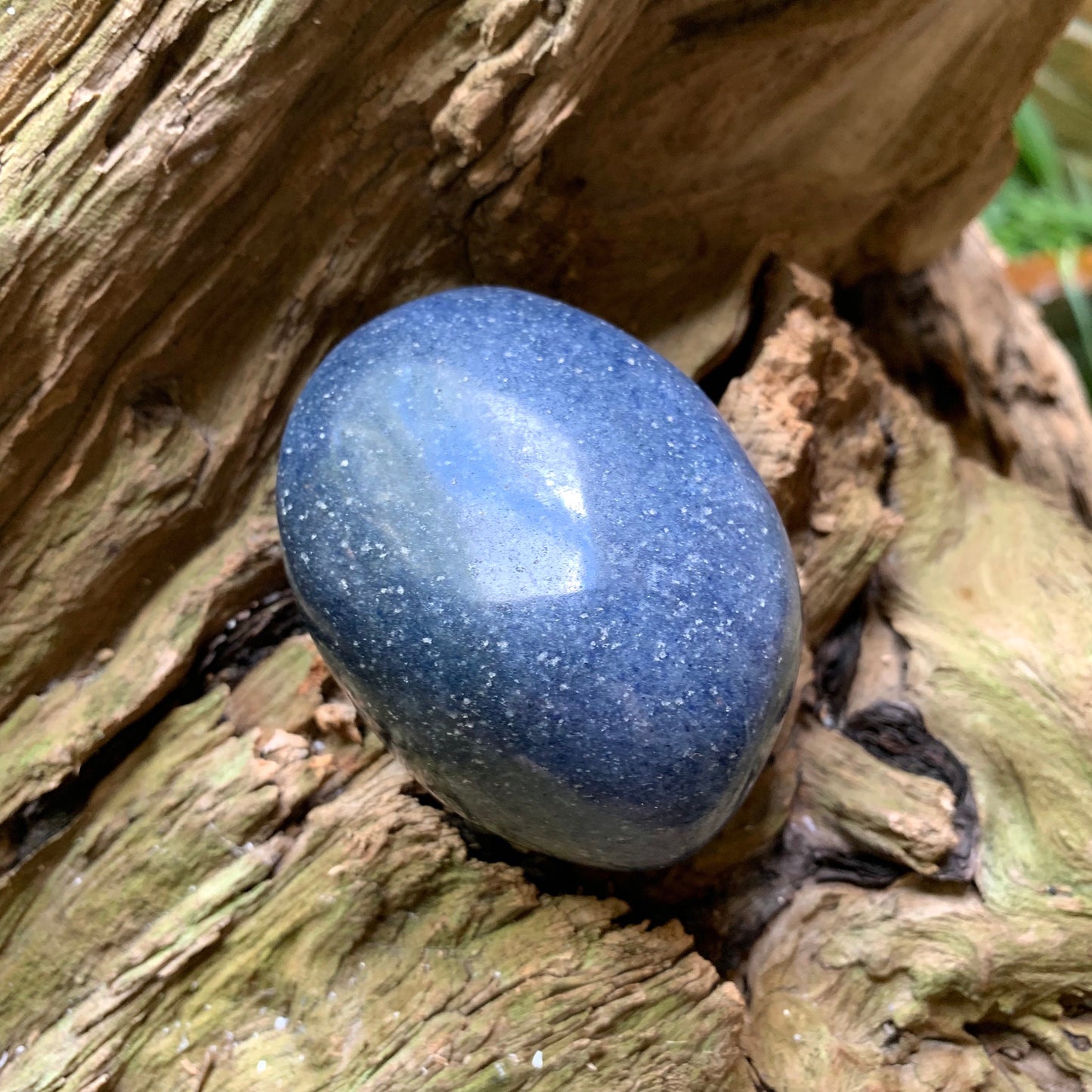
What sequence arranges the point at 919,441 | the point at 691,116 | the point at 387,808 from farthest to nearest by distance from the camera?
the point at 919,441, the point at 691,116, the point at 387,808

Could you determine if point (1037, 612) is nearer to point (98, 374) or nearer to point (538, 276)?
point (538, 276)

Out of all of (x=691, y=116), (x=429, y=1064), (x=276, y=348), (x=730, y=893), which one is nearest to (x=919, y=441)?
(x=691, y=116)

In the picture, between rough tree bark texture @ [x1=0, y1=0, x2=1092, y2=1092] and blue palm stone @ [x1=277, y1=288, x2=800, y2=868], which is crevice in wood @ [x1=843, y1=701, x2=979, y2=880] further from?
blue palm stone @ [x1=277, y1=288, x2=800, y2=868]

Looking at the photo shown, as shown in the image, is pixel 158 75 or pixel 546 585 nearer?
pixel 546 585

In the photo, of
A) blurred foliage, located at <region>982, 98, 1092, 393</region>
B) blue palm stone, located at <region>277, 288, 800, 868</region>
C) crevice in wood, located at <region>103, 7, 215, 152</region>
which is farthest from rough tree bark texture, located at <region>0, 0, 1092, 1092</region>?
blurred foliage, located at <region>982, 98, 1092, 393</region>

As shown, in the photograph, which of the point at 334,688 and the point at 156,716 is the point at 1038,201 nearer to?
the point at 334,688

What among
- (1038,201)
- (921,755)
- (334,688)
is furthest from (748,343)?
(1038,201)
